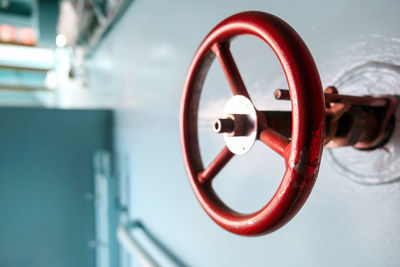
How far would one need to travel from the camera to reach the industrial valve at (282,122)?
0.97 ft

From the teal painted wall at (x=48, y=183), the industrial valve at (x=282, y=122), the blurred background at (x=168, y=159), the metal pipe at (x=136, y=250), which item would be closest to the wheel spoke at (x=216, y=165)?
the industrial valve at (x=282, y=122)

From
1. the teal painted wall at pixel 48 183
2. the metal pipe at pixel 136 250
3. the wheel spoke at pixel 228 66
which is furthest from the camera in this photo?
the teal painted wall at pixel 48 183

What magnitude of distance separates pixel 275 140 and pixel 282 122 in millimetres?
31

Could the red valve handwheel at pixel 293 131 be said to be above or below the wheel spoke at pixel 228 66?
below

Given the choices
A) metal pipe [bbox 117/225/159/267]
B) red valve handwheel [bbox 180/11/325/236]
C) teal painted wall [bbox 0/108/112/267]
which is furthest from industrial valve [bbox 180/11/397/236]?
teal painted wall [bbox 0/108/112/267]

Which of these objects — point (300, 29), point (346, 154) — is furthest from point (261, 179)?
point (300, 29)

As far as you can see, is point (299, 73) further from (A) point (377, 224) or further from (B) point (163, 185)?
(B) point (163, 185)

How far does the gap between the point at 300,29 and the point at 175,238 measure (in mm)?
882

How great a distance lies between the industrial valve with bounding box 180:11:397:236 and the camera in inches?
11.7

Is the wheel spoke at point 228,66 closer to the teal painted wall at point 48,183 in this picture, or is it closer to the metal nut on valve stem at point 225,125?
the metal nut on valve stem at point 225,125

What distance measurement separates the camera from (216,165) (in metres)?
0.45

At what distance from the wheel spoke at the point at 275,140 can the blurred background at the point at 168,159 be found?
24 cm

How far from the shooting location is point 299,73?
0.98ft

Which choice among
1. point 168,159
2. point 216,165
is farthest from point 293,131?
point 168,159
